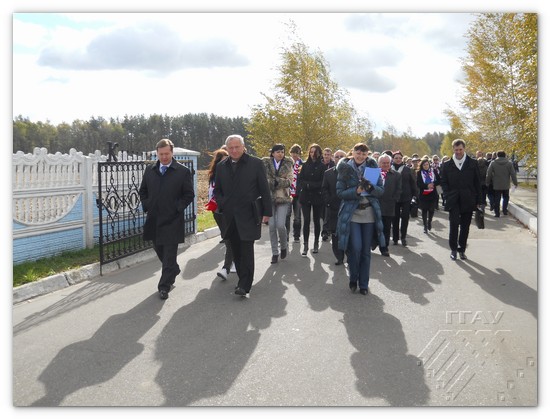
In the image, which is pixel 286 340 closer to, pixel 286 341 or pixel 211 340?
pixel 286 341

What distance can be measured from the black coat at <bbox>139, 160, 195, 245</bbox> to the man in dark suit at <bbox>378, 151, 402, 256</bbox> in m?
4.57

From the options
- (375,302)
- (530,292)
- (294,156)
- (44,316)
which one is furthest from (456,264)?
(44,316)

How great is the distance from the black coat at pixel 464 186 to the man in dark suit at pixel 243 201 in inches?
154

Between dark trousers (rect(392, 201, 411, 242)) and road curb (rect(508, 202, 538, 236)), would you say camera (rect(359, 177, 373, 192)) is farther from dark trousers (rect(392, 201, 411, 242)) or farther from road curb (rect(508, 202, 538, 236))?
road curb (rect(508, 202, 538, 236))

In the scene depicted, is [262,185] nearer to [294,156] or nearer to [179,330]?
[179,330]

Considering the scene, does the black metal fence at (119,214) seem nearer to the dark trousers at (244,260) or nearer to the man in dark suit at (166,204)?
the man in dark suit at (166,204)

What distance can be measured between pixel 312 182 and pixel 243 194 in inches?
124

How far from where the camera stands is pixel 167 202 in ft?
21.1

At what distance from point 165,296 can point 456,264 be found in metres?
4.79

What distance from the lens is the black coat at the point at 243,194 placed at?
631cm

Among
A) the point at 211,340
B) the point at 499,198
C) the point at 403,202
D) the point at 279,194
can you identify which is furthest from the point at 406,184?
the point at 211,340

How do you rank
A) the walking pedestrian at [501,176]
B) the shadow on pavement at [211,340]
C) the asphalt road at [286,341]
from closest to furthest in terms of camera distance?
the asphalt road at [286,341]
the shadow on pavement at [211,340]
the walking pedestrian at [501,176]

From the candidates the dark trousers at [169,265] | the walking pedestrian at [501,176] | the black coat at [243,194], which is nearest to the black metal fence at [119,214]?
the dark trousers at [169,265]

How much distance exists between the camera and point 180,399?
3.64m
